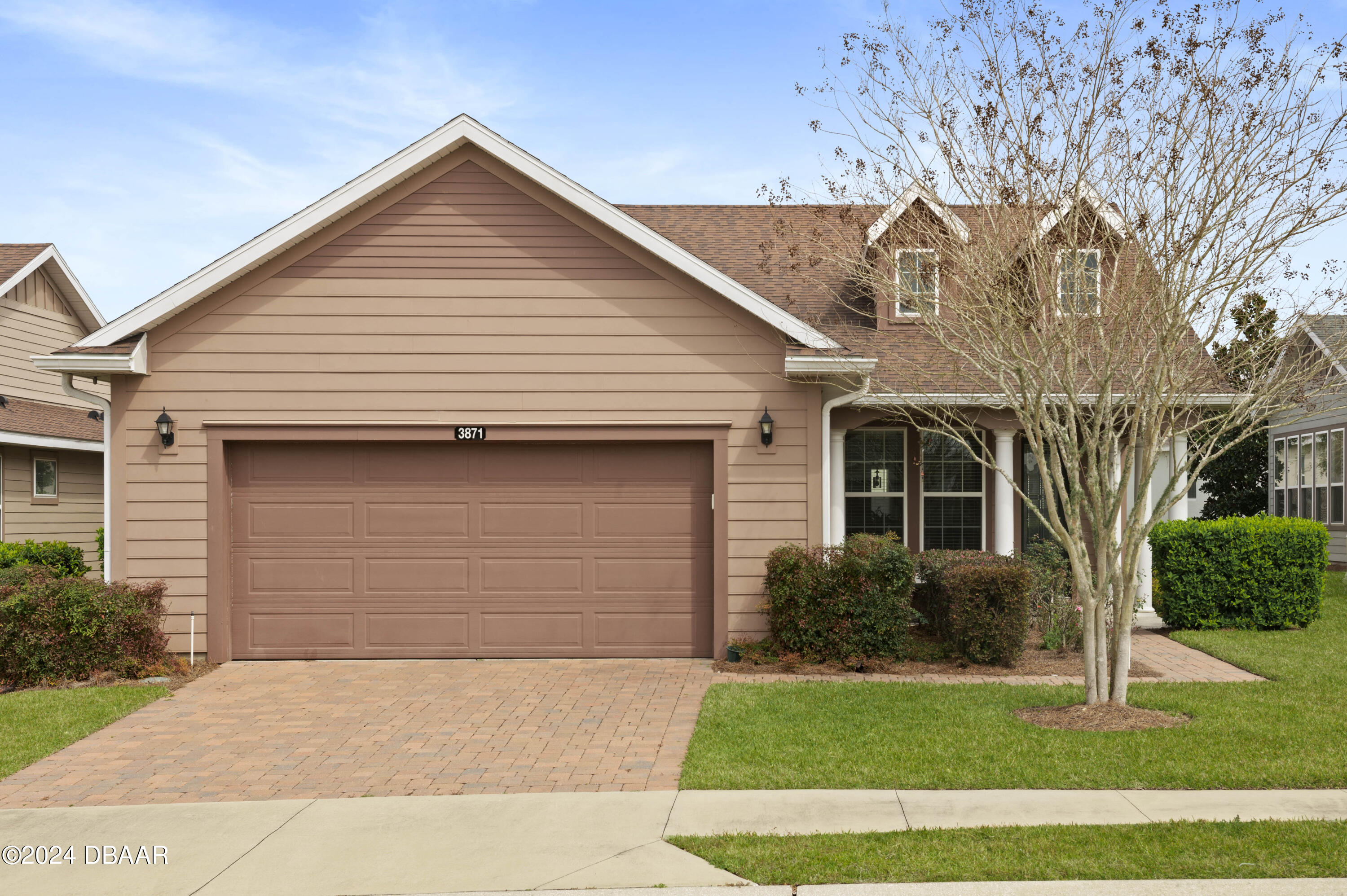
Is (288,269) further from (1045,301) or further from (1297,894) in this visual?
(1297,894)

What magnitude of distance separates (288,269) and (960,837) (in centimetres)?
893

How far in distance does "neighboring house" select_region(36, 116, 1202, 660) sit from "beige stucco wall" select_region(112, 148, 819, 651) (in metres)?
0.02

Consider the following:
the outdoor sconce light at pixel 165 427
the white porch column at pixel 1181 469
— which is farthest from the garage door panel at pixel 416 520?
the white porch column at pixel 1181 469

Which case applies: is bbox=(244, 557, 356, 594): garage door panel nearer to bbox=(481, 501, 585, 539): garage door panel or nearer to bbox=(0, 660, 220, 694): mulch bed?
bbox=(0, 660, 220, 694): mulch bed

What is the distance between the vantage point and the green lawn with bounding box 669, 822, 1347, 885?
16.2 ft

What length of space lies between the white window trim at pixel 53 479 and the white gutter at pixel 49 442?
0.20 metres

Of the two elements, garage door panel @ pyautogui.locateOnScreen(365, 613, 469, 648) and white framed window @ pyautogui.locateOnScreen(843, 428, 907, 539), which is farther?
white framed window @ pyautogui.locateOnScreen(843, 428, 907, 539)

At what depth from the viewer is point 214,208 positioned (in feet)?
55.8

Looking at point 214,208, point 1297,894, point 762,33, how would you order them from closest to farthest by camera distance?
point 1297,894
point 762,33
point 214,208

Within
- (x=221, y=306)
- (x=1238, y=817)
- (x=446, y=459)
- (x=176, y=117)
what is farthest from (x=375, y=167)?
(x=1238, y=817)

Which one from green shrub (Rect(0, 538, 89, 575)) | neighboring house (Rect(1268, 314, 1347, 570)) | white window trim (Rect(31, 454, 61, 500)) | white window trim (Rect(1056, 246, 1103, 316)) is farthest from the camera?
neighboring house (Rect(1268, 314, 1347, 570))

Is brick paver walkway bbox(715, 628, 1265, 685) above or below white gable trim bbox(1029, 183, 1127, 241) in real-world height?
below

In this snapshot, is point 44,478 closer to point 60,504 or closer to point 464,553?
point 60,504

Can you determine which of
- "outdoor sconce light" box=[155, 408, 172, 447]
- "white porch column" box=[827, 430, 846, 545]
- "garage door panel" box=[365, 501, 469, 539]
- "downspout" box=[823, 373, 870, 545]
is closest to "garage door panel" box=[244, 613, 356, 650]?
"garage door panel" box=[365, 501, 469, 539]
